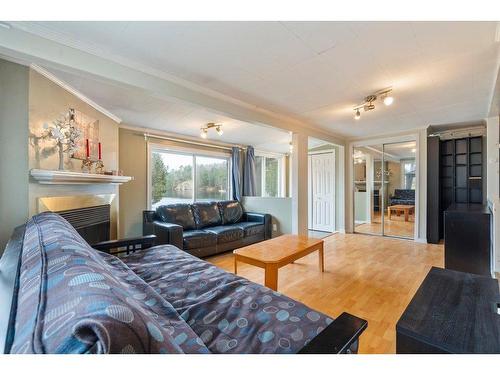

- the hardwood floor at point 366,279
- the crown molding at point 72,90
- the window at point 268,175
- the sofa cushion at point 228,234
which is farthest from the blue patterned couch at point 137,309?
the window at point 268,175

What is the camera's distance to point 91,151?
2.79 metres

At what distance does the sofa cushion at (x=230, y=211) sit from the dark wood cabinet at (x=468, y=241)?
317 centimetres

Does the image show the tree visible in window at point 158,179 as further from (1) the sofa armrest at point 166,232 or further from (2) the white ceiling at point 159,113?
(1) the sofa armrest at point 166,232

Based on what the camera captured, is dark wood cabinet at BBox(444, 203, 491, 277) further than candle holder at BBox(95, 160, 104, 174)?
No

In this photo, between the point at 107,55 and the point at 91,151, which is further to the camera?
the point at 91,151

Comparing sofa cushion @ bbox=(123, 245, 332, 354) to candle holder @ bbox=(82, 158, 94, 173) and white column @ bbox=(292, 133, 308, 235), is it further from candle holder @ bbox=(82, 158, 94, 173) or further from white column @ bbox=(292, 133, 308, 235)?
white column @ bbox=(292, 133, 308, 235)

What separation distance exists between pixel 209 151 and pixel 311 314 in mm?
4205

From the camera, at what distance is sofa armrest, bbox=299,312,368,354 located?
0.76 metres

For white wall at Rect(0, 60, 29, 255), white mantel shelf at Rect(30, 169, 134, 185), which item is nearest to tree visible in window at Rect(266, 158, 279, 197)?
white mantel shelf at Rect(30, 169, 134, 185)

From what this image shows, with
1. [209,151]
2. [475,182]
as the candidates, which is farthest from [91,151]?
[475,182]

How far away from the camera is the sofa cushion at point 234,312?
38.1 inches

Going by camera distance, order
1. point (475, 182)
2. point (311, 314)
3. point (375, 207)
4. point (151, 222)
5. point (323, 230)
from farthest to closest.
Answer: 1. point (323, 230)
2. point (375, 207)
3. point (475, 182)
4. point (151, 222)
5. point (311, 314)

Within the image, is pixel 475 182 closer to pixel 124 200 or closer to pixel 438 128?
pixel 438 128

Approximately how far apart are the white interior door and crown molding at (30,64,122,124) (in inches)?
177
